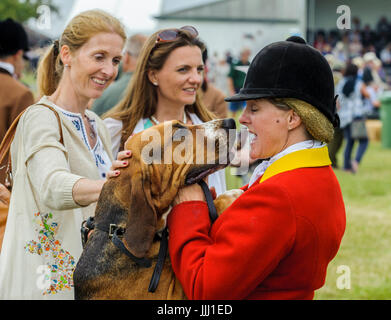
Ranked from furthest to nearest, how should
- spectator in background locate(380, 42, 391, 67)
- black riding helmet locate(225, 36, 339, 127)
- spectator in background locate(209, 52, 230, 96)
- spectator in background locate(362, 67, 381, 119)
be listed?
spectator in background locate(380, 42, 391, 67), spectator in background locate(209, 52, 230, 96), spectator in background locate(362, 67, 381, 119), black riding helmet locate(225, 36, 339, 127)

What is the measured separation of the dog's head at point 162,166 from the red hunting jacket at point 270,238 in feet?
0.51

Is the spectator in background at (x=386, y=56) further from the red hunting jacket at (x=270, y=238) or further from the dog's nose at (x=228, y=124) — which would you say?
the red hunting jacket at (x=270, y=238)

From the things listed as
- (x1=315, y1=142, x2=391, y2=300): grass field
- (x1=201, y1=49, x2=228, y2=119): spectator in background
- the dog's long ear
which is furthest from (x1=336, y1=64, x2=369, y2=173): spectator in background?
the dog's long ear

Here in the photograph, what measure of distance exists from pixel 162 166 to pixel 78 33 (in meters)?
1.16

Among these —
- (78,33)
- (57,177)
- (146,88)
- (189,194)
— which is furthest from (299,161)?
(146,88)

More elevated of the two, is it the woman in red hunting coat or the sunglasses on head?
the sunglasses on head

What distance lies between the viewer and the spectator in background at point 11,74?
4770 millimetres

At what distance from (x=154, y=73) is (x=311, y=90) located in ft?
6.50

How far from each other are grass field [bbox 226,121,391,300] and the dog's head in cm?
342

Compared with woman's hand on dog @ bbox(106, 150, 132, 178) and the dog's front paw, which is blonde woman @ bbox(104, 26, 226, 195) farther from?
woman's hand on dog @ bbox(106, 150, 132, 178)

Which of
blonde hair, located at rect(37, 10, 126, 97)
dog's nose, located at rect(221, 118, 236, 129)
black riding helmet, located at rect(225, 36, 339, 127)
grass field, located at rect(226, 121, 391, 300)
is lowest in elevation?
grass field, located at rect(226, 121, 391, 300)

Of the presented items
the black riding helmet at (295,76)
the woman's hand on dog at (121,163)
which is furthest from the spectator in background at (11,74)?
the black riding helmet at (295,76)

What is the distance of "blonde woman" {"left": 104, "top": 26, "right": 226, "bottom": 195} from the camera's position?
390 cm
